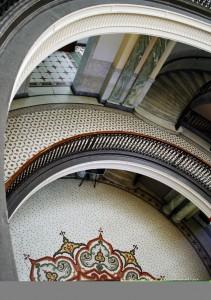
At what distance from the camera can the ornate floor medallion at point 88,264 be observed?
210 inches

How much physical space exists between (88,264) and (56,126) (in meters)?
2.00

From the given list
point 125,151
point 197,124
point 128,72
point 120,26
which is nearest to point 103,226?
point 125,151

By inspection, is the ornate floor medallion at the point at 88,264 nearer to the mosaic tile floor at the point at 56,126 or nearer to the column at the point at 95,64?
the mosaic tile floor at the point at 56,126

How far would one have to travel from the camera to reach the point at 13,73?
2199 mm

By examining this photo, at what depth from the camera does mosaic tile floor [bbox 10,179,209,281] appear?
5555 mm

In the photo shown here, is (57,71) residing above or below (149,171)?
above

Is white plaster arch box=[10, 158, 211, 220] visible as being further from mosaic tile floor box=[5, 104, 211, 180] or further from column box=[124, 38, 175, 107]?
column box=[124, 38, 175, 107]

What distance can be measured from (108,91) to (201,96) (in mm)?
1599

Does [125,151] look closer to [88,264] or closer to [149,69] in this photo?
[149,69]

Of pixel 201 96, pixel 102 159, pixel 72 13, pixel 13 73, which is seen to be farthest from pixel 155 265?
pixel 13 73

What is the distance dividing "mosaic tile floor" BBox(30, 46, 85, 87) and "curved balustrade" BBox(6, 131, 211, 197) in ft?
3.11

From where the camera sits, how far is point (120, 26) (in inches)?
149

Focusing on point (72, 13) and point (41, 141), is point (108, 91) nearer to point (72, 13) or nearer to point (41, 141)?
point (41, 141)

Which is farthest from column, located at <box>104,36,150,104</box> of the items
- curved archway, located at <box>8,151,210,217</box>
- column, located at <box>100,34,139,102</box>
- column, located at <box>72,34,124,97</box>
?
curved archway, located at <box>8,151,210,217</box>
